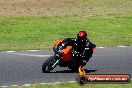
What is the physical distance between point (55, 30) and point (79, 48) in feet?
38.0

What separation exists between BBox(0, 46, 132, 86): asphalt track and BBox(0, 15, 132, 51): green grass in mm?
1712

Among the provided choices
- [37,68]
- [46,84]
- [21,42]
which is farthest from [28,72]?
[21,42]

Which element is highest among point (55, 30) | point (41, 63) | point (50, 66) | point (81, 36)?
point (81, 36)

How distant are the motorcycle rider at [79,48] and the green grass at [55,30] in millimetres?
5621

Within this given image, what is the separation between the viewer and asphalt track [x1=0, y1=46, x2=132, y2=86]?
16.4 m

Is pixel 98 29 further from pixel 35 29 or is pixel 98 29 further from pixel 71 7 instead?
pixel 71 7

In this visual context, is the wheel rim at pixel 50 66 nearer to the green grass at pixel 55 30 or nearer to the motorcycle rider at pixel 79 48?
the motorcycle rider at pixel 79 48

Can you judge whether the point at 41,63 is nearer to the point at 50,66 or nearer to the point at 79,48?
the point at 50,66

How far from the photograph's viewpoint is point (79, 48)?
17.2 m

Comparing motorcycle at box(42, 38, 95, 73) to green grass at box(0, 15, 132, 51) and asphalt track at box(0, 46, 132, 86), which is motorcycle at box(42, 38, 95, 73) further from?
green grass at box(0, 15, 132, 51)

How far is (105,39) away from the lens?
2573 cm

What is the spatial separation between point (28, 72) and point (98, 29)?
12.2 meters

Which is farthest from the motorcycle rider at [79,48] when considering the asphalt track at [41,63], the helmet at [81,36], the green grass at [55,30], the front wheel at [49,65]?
the green grass at [55,30]

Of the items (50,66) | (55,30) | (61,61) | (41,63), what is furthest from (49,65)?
(55,30)
